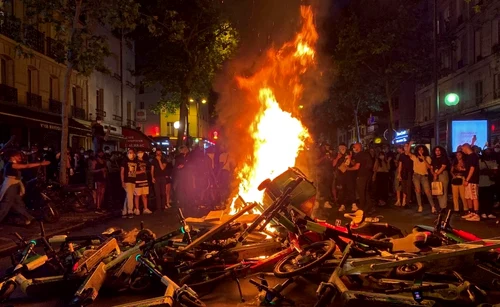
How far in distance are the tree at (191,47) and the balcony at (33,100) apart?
6219mm

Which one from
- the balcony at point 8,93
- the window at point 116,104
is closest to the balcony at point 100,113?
the window at point 116,104

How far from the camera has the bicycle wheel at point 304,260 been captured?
5453 millimetres

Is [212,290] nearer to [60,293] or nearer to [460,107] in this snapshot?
[60,293]

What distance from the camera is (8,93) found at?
21.5 m

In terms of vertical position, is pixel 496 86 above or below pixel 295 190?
above

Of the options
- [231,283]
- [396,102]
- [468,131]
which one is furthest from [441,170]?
[396,102]

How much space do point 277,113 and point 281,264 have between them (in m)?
6.90

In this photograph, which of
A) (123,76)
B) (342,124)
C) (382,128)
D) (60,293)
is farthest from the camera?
(382,128)

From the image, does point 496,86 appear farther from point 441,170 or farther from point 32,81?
point 32,81

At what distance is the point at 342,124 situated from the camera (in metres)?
45.0

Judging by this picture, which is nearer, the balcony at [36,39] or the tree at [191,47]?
the tree at [191,47]

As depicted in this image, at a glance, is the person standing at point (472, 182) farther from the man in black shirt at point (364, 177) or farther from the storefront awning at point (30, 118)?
the storefront awning at point (30, 118)

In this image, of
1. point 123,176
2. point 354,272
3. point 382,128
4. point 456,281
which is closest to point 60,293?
point 354,272

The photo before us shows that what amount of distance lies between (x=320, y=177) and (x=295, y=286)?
8865mm
